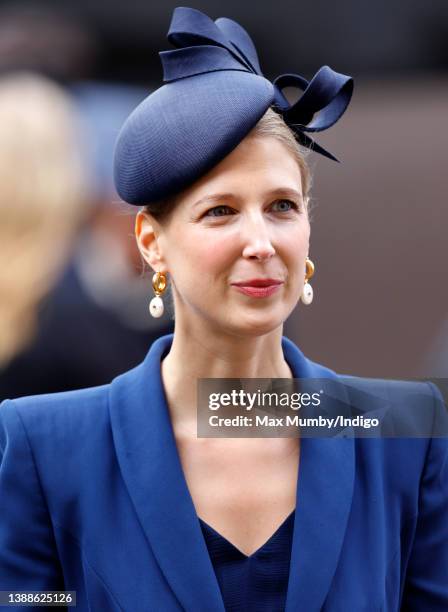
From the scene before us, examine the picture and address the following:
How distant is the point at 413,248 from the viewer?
405 centimetres

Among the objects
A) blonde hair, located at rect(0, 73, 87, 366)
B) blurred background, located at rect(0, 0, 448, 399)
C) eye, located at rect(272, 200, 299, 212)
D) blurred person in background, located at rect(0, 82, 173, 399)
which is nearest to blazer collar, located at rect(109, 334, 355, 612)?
eye, located at rect(272, 200, 299, 212)

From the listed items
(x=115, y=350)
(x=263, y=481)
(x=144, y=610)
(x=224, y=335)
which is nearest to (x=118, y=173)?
(x=224, y=335)

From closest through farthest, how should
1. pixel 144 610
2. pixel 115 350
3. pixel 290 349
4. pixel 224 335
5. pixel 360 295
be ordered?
1. pixel 144 610
2. pixel 224 335
3. pixel 290 349
4. pixel 115 350
5. pixel 360 295

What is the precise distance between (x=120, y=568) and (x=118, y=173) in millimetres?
745

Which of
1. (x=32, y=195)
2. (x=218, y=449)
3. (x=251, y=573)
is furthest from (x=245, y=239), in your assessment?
(x=32, y=195)

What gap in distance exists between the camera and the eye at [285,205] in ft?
6.40

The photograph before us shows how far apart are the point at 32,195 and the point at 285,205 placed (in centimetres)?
175

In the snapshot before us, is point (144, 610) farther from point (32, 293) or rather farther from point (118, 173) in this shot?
point (32, 293)

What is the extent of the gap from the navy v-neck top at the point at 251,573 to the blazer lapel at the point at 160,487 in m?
0.03

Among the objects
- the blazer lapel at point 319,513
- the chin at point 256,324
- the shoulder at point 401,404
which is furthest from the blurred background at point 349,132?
the chin at point 256,324

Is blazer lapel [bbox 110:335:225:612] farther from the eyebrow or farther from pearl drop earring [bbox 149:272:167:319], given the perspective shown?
the eyebrow

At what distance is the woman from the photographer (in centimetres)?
191

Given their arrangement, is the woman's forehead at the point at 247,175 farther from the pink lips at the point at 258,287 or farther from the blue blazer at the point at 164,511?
the blue blazer at the point at 164,511

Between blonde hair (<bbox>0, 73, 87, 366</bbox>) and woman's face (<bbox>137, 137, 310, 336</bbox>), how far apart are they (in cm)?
159
